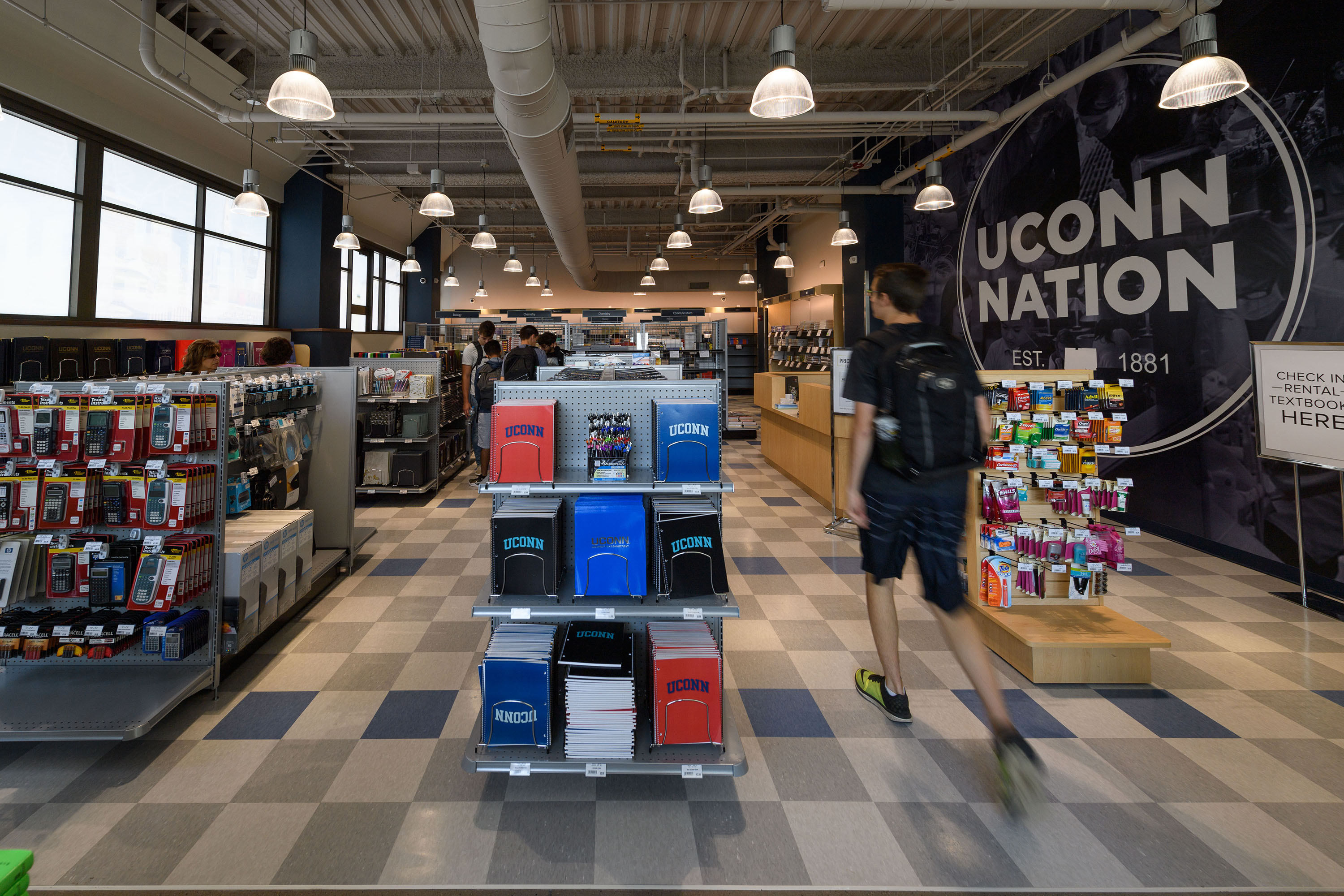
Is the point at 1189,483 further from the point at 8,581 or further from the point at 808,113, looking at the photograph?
the point at 8,581

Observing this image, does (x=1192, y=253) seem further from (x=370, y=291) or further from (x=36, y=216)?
(x=370, y=291)

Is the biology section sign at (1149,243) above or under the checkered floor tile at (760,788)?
above

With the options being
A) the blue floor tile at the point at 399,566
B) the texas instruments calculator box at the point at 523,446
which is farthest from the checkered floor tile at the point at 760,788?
the texas instruments calculator box at the point at 523,446

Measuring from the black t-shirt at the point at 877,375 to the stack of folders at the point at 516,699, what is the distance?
4.64 feet

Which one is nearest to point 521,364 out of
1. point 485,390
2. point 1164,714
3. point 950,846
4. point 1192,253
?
point 485,390

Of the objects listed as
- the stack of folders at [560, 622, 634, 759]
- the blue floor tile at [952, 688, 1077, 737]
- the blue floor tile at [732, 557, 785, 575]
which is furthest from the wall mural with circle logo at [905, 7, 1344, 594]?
the stack of folders at [560, 622, 634, 759]

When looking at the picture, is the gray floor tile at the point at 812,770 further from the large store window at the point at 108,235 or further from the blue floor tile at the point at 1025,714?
the large store window at the point at 108,235

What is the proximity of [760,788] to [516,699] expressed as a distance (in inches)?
37.3

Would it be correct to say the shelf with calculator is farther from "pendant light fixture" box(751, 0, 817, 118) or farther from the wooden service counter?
"pendant light fixture" box(751, 0, 817, 118)

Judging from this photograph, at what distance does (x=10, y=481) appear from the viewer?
8.60 ft

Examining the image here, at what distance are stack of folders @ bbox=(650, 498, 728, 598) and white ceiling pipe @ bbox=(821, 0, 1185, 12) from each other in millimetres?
4193

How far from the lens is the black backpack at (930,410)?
2.26 meters

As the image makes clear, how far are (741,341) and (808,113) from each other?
13.8 meters

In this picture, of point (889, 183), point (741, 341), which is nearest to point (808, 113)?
point (889, 183)
